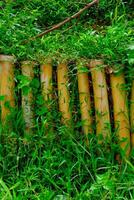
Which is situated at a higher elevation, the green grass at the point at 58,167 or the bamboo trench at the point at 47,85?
the bamboo trench at the point at 47,85

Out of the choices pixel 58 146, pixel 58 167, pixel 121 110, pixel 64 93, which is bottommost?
pixel 58 167

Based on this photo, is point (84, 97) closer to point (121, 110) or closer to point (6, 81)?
point (121, 110)

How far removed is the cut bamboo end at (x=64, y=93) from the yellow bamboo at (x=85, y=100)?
82 mm

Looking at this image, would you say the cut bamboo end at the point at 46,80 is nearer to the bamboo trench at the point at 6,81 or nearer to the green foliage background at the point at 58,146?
the green foliage background at the point at 58,146

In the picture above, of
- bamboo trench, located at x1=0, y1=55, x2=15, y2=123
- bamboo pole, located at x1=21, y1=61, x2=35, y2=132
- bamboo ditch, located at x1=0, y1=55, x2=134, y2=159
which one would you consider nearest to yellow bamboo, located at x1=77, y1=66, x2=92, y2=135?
bamboo ditch, located at x1=0, y1=55, x2=134, y2=159

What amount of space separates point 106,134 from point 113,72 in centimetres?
39

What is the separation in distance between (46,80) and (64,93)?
0.14 meters

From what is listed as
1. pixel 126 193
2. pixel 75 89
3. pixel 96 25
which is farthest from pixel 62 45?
pixel 126 193

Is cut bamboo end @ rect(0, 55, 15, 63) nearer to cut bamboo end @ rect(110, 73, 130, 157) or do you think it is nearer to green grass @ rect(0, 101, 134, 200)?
green grass @ rect(0, 101, 134, 200)

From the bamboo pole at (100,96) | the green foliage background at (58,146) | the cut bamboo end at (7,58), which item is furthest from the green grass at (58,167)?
the cut bamboo end at (7,58)

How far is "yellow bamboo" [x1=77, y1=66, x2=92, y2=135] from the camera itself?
2.99 m

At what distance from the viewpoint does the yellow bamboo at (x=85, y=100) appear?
2.99m

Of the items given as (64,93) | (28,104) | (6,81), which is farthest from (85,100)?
(6,81)

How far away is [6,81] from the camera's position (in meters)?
3.03
